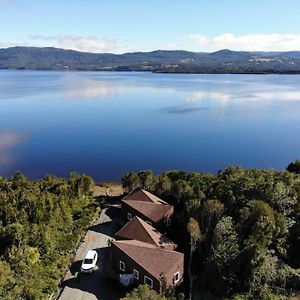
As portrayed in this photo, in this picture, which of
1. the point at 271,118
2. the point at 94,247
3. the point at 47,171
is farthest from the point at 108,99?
the point at 94,247

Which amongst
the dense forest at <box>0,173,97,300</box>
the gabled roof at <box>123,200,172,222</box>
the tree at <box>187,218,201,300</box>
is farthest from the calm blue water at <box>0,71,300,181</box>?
the tree at <box>187,218,201,300</box>

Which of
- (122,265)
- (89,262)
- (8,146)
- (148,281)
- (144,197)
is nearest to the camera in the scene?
(148,281)

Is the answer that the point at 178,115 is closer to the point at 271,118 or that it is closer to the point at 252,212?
the point at 271,118

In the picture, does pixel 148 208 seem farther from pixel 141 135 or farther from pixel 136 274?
pixel 141 135

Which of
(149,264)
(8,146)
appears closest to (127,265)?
(149,264)

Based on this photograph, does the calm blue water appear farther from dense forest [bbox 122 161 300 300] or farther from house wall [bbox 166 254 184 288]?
house wall [bbox 166 254 184 288]

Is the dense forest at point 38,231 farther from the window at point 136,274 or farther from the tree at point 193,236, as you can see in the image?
the tree at point 193,236

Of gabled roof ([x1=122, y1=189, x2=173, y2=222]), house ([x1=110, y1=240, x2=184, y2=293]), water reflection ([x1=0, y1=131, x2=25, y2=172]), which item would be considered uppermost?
gabled roof ([x1=122, y1=189, x2=173, y2=222])
